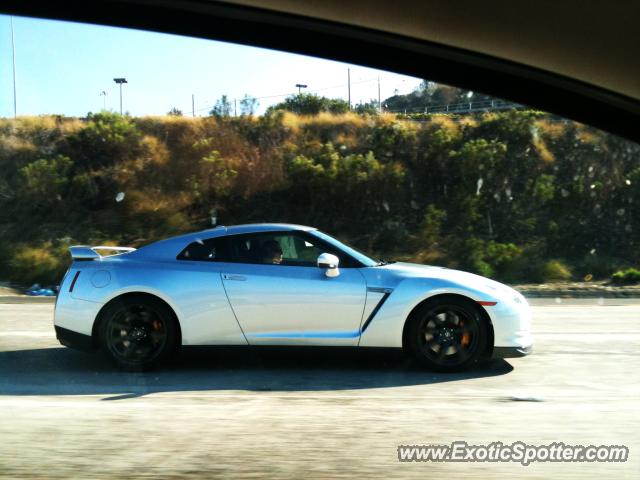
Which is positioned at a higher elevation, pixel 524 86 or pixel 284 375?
pixel 524 86

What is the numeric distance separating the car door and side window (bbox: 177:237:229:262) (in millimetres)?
234

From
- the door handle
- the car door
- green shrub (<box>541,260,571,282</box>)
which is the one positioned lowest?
green shrub (<box>541,260,571,282</box>)

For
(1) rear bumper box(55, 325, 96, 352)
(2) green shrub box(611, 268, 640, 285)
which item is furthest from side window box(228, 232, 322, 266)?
(2) green shrub box(611, 268, 640, 285)

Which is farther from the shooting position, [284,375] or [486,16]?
[284,375]

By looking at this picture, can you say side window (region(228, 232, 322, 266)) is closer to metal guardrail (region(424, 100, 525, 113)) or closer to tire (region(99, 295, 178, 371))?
tire (region(99, 295, 178, 371))

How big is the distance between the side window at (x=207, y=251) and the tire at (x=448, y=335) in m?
1.92

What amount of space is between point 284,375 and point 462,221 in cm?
1779

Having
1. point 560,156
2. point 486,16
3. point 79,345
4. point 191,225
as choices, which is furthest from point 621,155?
point 486,16

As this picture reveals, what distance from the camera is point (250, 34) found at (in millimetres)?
3299

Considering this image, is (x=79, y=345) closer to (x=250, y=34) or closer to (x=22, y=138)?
(x=250, y=34)

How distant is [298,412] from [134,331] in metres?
2.15

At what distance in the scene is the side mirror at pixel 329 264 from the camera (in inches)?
268

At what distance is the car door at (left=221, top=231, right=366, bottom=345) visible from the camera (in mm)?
6762

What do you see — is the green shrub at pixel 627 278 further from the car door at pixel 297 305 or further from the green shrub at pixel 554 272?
the car door at pixel 297 305
